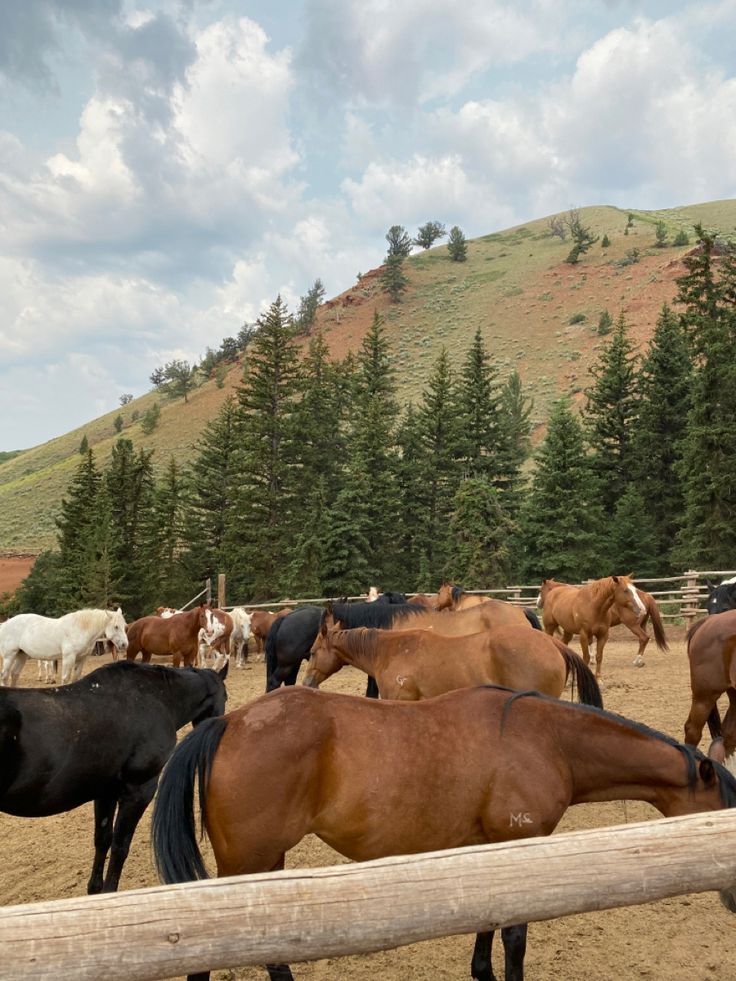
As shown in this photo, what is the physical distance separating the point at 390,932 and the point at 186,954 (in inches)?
24.8

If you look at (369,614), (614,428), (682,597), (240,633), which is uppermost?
(614,428)

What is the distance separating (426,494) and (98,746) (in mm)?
31059

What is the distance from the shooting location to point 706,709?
7441 mm

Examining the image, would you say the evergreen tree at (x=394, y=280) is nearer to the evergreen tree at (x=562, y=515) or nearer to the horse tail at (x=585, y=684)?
the evergreen tree at (x=562, y=515)

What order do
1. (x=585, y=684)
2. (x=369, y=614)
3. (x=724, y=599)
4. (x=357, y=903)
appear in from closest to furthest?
(x=357, y=903) → (x=585, y=684) → (x=369, y=614) → (x=724, y=599)

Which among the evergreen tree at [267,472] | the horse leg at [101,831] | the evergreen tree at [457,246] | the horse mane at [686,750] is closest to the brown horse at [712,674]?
the horse mane at [686,750]

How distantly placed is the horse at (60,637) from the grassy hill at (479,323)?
44.7 m

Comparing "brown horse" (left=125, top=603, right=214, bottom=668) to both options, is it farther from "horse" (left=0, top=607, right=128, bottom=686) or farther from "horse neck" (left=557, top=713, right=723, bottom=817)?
"horse neck" (left=557, top=713, right=723, bottom=817)

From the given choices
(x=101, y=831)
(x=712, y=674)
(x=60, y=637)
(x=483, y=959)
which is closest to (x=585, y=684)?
(x=712, y=674)

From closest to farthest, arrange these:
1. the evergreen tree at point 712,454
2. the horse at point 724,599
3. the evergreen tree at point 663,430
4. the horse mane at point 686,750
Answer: the horse mane at point 686,750, the horse at point 724,599, the evergreen tree at point 712,454, the evergreen tree at point 663,430

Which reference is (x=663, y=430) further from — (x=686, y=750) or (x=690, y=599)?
(x=686, y=750)

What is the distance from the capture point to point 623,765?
4.10m

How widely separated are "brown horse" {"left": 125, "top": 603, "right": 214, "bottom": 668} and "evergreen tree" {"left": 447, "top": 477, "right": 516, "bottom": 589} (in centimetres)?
1582

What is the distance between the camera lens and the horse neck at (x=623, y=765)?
4.04 metres
